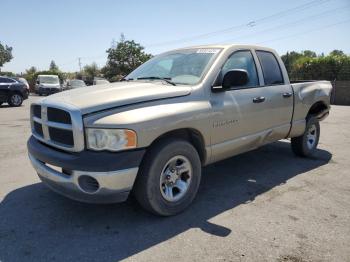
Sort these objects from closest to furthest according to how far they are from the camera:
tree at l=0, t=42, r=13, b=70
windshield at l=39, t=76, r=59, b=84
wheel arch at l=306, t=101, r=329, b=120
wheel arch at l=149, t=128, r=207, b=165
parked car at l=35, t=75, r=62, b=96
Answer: wheel arch at l=149, t=128, r=207, b=165
wheel arch at l=306, t=101, r=329, b=120
parked car at l=35, t=75, r=62, b=96
windshield at l=39, t=76, r=59, b=84
tree at l=0, t=42, r=13, b=70

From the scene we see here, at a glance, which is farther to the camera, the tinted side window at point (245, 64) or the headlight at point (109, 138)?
the tinted side window at point (245, 64)

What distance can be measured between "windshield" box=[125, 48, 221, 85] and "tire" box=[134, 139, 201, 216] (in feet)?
3.01

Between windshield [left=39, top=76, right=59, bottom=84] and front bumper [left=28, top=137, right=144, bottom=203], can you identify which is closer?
front bumper [left=28, top=137, right=144, bottom=203]

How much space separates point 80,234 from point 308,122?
4.43m

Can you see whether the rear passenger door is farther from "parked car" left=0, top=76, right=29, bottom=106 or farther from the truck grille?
"parked car" left=0, top=76, right=29, bottom=106

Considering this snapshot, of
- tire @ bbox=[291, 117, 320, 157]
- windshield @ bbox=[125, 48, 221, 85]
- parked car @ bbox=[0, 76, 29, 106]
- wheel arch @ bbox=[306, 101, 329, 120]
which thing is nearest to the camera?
windshield @ bbox=[125, 48, 221, 85]

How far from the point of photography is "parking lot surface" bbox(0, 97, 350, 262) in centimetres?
328

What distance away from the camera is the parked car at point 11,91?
59.9ft

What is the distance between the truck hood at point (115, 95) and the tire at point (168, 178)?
51cm

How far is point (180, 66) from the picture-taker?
190 inches

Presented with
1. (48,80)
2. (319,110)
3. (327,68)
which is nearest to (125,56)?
(48,80)

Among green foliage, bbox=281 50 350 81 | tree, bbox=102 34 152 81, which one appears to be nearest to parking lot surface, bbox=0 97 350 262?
green foliage, bbox=281 50 350 81

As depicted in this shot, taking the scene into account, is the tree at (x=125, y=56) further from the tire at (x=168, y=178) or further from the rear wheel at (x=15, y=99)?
the tire at (x=168, y=178)

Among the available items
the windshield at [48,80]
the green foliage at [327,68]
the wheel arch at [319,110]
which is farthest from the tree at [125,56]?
the wheel arch at [319,110]
